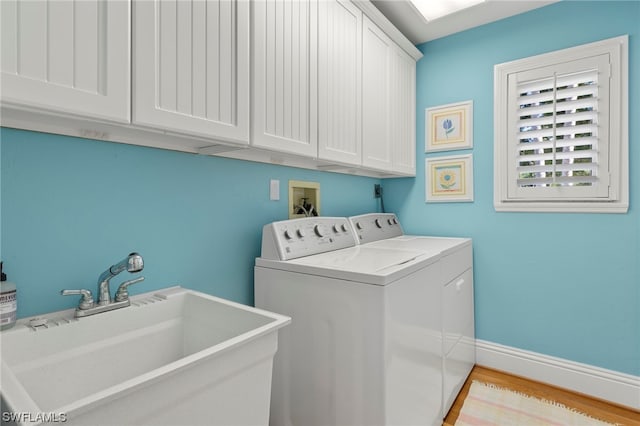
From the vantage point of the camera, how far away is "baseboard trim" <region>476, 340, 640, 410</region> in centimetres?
191

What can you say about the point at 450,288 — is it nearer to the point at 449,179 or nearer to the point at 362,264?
the point at 362,264

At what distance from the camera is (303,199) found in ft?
6.47

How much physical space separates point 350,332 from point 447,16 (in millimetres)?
2156

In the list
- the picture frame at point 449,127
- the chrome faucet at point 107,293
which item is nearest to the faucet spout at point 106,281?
the chrome faucet at point 107,293

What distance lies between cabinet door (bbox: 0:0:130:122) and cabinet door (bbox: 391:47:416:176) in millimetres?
1752

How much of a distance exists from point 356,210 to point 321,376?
1.32 metres

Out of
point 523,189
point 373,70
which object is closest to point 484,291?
point 523,189

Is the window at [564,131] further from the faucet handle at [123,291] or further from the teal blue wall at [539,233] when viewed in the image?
the faucet handle at [123,291]

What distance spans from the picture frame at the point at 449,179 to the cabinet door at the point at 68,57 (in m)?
2.20

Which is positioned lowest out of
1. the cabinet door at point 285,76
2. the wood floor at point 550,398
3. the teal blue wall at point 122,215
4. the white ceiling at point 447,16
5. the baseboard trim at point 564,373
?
the wood floor at point 550,398

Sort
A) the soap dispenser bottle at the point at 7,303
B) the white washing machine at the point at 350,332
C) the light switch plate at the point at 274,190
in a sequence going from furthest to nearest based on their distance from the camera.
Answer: the light switch plate at the point at 274,190
the white washing machine at the point at 350,332
the soap dispenser bottle at the point at 7,303

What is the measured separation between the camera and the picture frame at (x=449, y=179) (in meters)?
2.43

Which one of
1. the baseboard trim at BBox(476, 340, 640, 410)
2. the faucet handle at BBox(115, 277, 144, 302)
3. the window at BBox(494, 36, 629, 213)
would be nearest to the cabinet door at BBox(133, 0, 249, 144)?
the faucet handle at BBox(115, 277, 144, 302)

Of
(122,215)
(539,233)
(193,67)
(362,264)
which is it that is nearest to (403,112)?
(539,233)
